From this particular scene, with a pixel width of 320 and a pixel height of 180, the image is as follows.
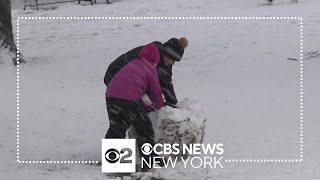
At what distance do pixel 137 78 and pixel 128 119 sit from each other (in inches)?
18.7

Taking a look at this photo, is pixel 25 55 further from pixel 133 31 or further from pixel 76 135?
pixel 76 135

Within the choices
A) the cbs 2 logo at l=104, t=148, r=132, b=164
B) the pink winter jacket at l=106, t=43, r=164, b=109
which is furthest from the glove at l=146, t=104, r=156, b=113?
the cbs 2 logo at l=104, t=148, r=132, b=164

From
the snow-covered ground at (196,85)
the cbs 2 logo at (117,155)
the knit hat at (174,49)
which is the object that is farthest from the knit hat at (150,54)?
→ the snow-covered ground at (196,85)

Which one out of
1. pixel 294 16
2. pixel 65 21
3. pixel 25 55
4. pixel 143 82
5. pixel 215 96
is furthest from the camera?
pixel 65 21

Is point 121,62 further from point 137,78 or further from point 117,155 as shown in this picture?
point 117,155

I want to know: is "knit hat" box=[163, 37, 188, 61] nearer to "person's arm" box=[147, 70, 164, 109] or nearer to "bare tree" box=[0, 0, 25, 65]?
"person's arm" box=[147, 70, 164, 109]

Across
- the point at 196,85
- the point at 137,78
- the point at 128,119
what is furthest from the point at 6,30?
the point at 137,78

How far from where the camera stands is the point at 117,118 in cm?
608

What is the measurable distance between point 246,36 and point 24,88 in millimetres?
6349

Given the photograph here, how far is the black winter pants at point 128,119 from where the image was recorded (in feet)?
19.5

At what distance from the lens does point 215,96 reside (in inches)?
410

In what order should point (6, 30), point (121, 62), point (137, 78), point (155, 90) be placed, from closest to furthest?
point (137, 78) < point (155, 90) < point (121, 62) < point (6, 30)

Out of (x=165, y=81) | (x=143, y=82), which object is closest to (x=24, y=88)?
(x=165, y=81)

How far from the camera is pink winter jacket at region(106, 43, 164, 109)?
19.2 feet
